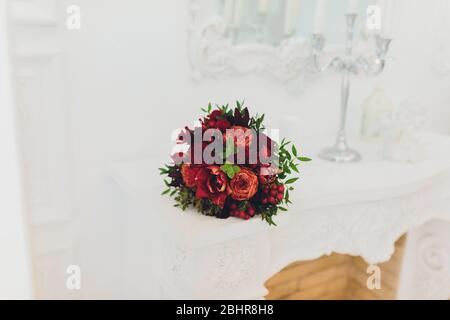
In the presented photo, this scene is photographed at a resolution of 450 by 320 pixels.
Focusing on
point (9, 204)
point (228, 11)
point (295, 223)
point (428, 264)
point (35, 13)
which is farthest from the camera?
point (428, 264)

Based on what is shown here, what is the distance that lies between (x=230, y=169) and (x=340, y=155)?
0.64m

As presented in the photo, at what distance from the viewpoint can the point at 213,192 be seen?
96cm

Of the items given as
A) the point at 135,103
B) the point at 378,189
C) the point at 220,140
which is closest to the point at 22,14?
the point at 135,103

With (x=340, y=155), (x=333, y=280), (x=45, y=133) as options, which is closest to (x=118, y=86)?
(x=45, y=133)

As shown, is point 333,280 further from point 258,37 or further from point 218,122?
point 218,122

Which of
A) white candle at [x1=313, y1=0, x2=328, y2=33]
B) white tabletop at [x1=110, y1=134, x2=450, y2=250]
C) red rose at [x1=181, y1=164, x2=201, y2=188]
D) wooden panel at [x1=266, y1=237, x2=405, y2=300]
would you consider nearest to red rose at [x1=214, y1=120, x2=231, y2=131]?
red rose at [x1=181, y1=164, x2=201, y2=188]

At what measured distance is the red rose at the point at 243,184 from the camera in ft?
3.11

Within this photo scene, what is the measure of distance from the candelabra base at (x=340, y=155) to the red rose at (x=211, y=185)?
619mm

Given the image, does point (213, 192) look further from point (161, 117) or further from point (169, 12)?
point (169, 12)

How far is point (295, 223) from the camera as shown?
1.20m

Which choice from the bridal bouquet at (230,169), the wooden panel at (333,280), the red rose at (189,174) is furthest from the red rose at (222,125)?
the wooden panel at (333,280)

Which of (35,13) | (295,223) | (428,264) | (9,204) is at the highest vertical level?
(35,13)

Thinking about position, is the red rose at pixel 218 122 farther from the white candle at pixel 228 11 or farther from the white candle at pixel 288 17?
the white candle at pixel 288 17

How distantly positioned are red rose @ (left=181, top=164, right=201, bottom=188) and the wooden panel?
1.13 metres
